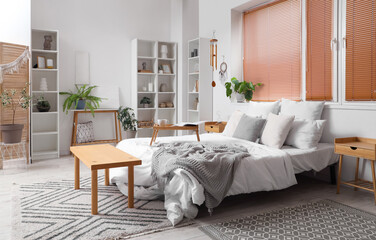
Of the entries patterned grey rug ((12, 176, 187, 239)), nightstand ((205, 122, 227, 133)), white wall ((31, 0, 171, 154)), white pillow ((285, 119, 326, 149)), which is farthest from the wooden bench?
white wall ((31, 0, 171, 154))

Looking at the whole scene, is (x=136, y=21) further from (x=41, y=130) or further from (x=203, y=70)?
(x=41, y=130)

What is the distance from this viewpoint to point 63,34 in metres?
5.70

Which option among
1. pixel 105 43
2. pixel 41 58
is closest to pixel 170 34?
pixel 105 43

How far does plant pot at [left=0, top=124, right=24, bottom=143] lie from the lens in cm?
442

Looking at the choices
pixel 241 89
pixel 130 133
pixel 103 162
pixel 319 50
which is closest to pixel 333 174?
pixel 319 50

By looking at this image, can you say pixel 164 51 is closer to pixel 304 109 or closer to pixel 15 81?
pixel 15 81

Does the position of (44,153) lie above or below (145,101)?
below

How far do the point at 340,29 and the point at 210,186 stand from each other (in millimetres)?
2550

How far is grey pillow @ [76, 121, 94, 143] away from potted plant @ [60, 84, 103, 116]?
0.35 m

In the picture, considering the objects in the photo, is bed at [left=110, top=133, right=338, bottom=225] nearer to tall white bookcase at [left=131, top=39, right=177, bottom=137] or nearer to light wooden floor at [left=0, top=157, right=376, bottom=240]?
light wooden floor at [left=0, top=157, right=376, bottom=240]

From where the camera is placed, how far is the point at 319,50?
4.03m

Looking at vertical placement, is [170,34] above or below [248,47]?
above

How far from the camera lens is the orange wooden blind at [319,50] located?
3.89 meters

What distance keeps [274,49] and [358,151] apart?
2178 millimetres
